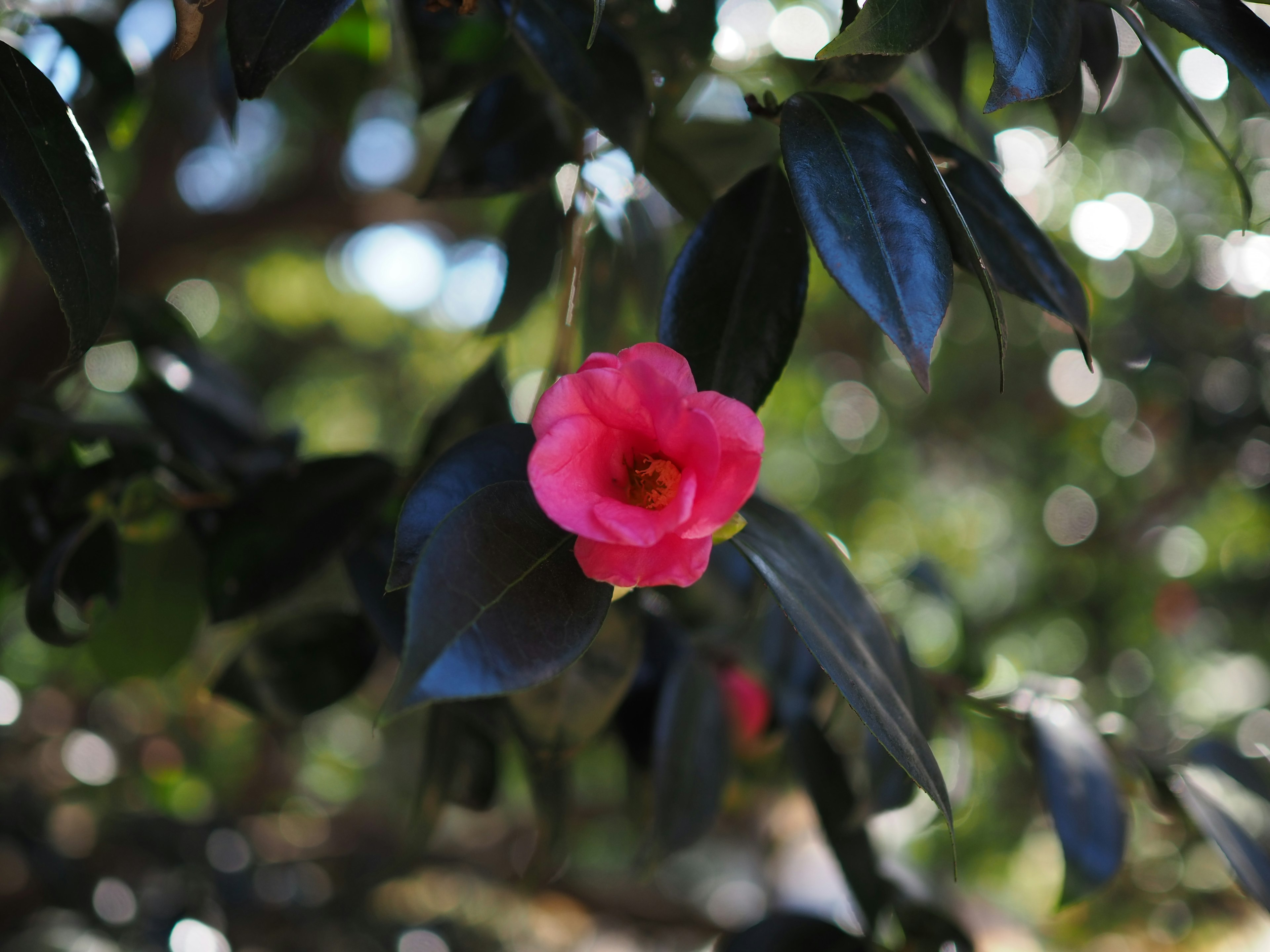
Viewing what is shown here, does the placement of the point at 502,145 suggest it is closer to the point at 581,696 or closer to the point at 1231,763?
the point at 581,696

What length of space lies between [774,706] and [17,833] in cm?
101

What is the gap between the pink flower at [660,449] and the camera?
0.37 meters

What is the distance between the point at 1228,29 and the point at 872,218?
0.20 m

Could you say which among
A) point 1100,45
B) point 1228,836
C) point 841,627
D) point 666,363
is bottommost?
point 1228,836

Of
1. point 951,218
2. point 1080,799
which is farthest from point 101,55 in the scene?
point 1080,799

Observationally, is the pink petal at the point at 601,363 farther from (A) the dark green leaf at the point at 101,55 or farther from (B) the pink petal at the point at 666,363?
(A) the dark green leaf at the point at 101,55

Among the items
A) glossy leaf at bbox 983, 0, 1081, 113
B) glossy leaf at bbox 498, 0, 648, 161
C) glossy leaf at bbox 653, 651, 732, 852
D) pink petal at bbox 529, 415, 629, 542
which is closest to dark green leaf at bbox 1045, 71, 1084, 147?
glossy leaf at bbox 983, 0, 1081, 113

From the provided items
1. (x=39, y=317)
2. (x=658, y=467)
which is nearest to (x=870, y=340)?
(x=39, y=317)

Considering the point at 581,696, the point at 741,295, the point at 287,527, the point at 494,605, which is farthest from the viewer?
the point at 287,527

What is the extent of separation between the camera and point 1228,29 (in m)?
0.44

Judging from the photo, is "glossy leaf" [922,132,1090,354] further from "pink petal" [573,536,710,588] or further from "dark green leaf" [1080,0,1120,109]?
"pink petal" [573,536,710,588]

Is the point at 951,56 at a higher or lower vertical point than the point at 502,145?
higher

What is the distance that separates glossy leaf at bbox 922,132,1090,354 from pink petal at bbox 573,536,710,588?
251mm

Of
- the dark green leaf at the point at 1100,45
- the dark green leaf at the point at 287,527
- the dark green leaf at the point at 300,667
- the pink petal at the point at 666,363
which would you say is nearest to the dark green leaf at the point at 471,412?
the dark green leaf at the point at 287,527
